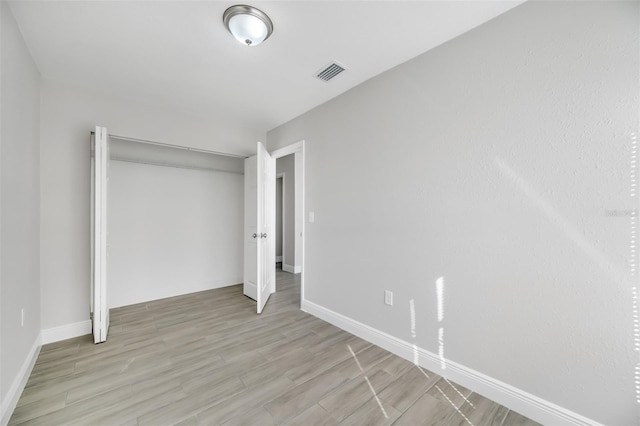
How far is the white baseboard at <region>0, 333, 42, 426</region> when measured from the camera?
1538 millimetres

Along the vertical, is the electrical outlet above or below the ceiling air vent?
below

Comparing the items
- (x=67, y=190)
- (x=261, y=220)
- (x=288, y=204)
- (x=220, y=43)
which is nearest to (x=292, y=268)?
(x=288, y=204)

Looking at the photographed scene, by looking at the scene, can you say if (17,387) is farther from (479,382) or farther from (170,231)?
(479,382)

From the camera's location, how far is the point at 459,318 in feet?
6.49

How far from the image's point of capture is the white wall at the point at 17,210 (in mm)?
1619

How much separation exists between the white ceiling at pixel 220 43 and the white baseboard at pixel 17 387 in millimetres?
2508

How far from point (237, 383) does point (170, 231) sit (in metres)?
2.77

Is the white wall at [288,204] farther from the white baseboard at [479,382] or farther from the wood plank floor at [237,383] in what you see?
the white baseboard at [479,382]

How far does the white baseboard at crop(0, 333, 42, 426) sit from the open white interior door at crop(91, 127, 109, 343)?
1.34ft

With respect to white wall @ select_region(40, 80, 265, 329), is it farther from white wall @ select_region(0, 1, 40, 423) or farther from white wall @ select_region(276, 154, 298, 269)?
white wall @ select_region(276, 154, 298, 269)

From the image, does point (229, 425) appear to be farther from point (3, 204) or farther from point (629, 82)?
point (629, 82)

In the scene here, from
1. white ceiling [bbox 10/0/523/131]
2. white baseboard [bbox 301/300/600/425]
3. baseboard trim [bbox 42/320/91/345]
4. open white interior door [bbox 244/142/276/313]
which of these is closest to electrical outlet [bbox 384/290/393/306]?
white baseboard [bbox 301/300/600/425]

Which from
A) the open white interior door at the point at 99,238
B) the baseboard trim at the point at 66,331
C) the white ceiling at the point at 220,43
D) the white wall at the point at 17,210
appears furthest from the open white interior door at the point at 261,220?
the white wall at the point at 17,210

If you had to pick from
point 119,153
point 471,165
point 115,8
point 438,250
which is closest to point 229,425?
point 438,250
